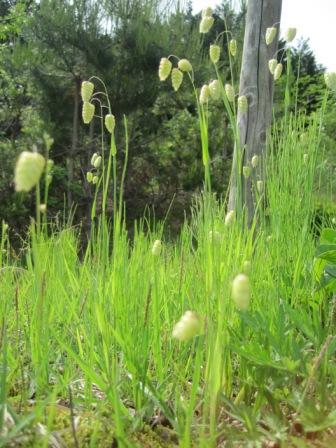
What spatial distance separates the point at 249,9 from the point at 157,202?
4586 millimetres

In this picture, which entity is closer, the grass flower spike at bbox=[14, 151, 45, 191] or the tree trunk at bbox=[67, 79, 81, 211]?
the grass flower spike at bbox=[14, 151, 45, 191]

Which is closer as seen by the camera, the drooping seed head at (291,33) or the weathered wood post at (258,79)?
the drooping seed head at (291,33)

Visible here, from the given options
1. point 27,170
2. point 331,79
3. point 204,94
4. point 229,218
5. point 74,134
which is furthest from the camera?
point 74,134

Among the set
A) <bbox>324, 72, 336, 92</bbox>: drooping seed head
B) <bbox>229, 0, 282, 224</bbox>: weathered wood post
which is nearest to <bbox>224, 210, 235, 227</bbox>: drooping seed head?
<bbox>324, 72, 336, 92</bbox>: drooping seed head

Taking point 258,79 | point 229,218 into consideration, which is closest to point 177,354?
point 229,218

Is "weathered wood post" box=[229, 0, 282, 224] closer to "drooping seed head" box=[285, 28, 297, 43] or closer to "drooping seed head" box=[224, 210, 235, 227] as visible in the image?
"drooping seed head" box=[285, 28, 297, 43]

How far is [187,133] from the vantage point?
7.58 meters

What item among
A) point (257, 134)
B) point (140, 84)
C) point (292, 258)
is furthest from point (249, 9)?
point (140, 84)

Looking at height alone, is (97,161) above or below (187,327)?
above

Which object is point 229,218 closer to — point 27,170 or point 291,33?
point 291,33

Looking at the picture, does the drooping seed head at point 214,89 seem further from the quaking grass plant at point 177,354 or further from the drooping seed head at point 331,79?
the drooping seed head at point 331,79

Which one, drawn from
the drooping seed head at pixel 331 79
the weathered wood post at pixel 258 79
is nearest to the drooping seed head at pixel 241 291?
the drooping seed head at pixel 331 79

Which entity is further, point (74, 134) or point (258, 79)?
point (74, 134)

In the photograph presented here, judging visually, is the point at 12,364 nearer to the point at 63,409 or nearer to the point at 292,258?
the point at 63,409
